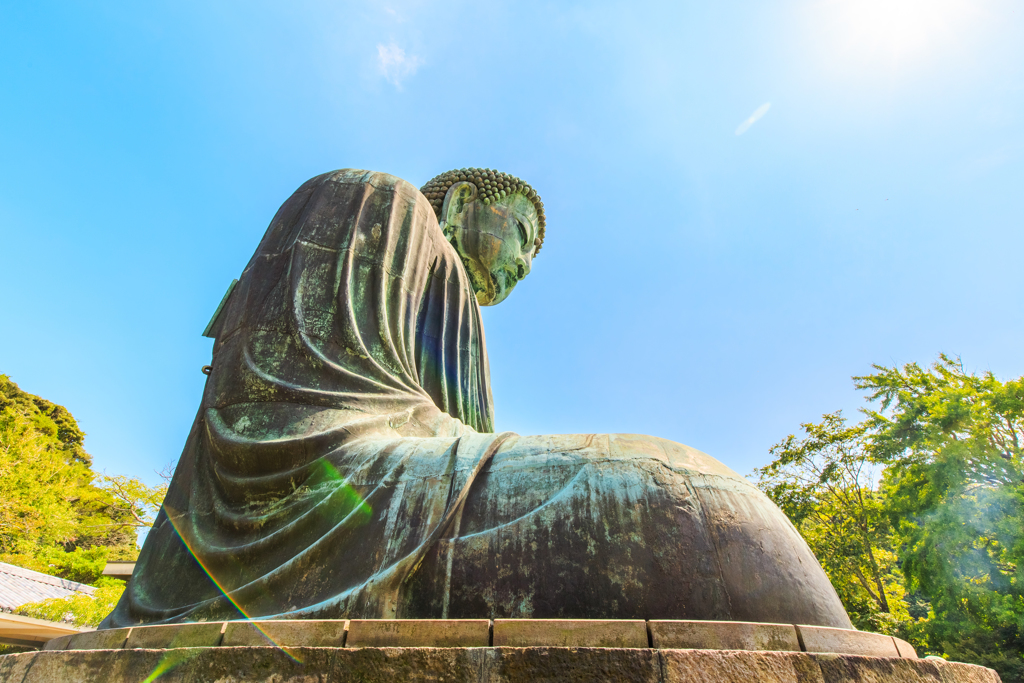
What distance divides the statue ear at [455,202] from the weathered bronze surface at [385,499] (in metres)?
1.83

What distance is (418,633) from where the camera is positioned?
1678 millimetres

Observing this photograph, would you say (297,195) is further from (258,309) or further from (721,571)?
(721,571)

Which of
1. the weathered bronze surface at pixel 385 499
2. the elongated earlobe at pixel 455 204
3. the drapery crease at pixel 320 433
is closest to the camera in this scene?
the weathered bronze surface at pixel 385 499

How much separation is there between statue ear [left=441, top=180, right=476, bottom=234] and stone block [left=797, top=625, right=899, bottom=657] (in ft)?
14.7

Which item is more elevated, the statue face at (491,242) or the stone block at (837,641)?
the statue face at (491,242)

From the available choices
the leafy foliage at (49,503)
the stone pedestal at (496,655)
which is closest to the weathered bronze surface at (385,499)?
the stone pedestal at (496,655)

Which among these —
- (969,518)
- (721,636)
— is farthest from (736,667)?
(969,518)

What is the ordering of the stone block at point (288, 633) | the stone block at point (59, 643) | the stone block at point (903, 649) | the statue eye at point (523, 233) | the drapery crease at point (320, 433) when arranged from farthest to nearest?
the statue eye at point (523, 233) < the drapery crease at point (320, 433) < the stone block at point (59, 643) < the stone block at point (903, 649) < the stone block at point (288, 633)

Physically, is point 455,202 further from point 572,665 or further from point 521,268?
point 572,665

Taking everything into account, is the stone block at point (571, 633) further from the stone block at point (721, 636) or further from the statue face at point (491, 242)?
the statue face at point (491, 242)

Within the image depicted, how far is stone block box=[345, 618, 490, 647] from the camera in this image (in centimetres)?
163

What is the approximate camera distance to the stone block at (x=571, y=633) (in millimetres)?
1586

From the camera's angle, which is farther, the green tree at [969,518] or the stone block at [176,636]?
the green tree at [969,518]

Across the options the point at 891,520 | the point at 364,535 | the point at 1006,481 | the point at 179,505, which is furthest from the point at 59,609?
the point at 1006,481
